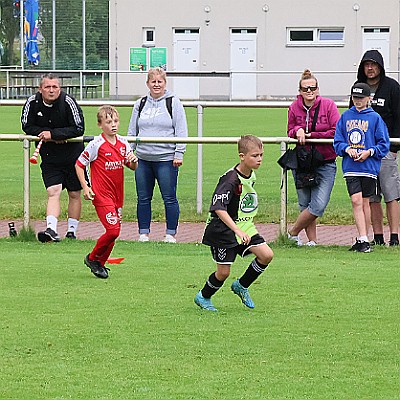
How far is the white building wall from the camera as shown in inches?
1956

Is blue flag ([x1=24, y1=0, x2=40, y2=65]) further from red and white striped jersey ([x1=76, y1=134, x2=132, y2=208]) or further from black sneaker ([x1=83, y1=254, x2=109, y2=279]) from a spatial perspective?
black sneaker ([x1=83, y1=254, x2=109, y2=279])

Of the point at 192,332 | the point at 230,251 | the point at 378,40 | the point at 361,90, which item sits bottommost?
the point at 192,332

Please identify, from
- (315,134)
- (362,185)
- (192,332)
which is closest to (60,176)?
(315,134)

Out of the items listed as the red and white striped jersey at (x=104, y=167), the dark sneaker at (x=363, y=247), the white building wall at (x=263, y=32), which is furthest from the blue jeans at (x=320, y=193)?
the white building wall at (x=263, y=32)

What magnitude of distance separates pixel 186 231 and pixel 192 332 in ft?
19.7

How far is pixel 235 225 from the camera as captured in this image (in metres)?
7.59

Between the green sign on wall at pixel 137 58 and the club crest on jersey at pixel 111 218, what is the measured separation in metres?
42.4

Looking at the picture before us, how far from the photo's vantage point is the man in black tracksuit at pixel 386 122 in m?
11.2

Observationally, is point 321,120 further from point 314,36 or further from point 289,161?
point 314,36

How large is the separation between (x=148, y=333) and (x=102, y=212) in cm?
257

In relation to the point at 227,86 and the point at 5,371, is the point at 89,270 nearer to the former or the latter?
the point at 5,371

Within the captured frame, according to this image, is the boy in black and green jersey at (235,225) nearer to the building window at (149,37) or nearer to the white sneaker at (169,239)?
the white sneaker at (169,239)

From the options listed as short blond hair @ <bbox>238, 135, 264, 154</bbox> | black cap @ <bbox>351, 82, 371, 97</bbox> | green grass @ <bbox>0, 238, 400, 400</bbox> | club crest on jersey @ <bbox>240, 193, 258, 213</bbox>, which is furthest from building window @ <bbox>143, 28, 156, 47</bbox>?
short blond hair @ <bbox>238, 135, 264, 154</bbox>

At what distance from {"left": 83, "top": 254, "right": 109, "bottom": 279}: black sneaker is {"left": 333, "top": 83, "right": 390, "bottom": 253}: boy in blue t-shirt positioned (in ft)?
9.42
